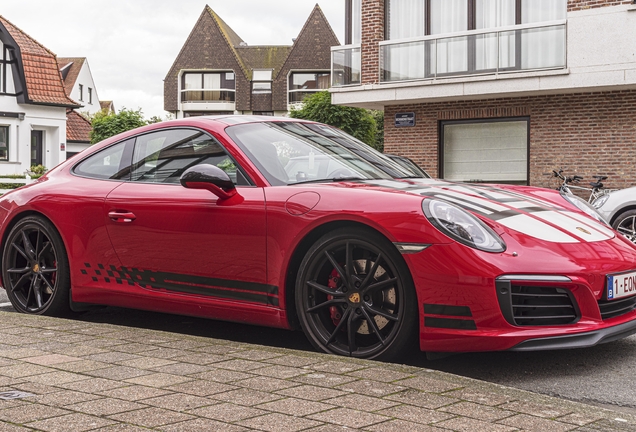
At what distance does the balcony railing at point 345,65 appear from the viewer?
2355 centimetres

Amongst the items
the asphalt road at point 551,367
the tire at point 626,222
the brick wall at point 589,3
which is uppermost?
the brick wall at point 589,3

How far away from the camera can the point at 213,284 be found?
16.1 feet

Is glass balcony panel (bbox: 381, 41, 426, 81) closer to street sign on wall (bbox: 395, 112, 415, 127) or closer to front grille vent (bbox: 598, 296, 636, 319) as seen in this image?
street sign on wall (bbox: 395, 112, 415, 127)

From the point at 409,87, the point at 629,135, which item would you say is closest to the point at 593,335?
the point at 629,135

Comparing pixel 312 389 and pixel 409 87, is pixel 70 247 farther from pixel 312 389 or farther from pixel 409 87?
pixel 409 87

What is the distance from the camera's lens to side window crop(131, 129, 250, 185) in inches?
204

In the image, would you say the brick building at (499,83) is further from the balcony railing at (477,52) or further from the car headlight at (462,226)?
the car headlight at (462,226)

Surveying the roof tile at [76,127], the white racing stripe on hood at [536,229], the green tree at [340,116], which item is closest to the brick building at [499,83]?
the green tree at [340,116]

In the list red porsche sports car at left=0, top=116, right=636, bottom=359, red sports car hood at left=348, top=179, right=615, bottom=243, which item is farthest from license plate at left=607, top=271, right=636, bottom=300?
red sports car hood at left=348, top=179, right=615, bottom=243

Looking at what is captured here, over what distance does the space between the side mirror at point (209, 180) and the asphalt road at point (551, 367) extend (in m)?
0.96

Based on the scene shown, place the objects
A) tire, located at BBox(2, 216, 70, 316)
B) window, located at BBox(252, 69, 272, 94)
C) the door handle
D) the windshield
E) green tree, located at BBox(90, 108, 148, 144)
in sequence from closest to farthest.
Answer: the windshield
the door handle
tire, located at BBox(2, 216, 70, 316)
green tree, located at BBox(90, 108, 148, 144)
window, located at BBox(252, 69, 272, 94)

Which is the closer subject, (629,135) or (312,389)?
(312,389)

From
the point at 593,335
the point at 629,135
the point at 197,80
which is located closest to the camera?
the point at 593,335

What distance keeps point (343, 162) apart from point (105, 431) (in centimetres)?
260
